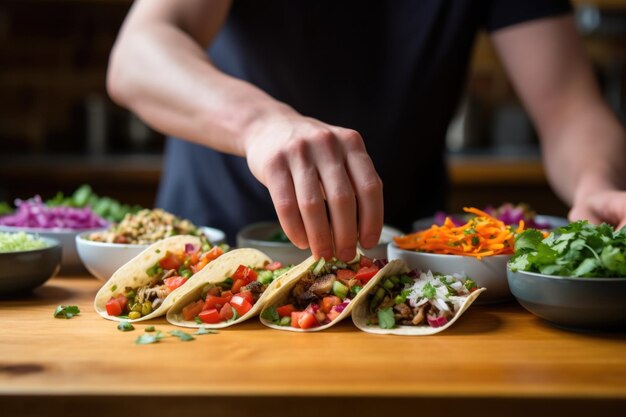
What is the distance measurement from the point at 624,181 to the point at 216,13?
123 cm

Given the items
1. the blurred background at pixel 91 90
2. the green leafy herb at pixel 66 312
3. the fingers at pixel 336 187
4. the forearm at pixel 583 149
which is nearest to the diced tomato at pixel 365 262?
the fingers at pixel 336 187

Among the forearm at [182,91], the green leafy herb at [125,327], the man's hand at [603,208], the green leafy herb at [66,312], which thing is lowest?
the green leafy herb at [66,312]

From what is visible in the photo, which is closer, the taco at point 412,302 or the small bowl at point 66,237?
the taco at point 412,302

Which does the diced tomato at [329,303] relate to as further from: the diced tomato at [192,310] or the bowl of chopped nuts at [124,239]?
the bowl of chopped nuts at [124,239]

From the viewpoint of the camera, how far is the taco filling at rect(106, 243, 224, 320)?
133 centimetres

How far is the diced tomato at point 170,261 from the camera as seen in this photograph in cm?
146

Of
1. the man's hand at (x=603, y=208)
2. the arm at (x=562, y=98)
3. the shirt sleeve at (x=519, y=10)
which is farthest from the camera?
the shirt sleeve at (x=519, y=10)

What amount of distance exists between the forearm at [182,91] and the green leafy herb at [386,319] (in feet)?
1.51

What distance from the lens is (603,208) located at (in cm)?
166

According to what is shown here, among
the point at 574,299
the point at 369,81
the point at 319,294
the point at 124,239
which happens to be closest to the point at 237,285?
the point at 319,294

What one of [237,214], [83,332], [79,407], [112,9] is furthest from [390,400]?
[112,9]

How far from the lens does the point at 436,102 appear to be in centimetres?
241

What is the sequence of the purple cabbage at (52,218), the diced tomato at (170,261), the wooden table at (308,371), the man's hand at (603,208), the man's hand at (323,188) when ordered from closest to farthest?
1. the wooden table at (308,371)
2. the man's hand at (323,188)
3. the diced tomato at (170,261)
4. the man's hand at (603,208)
5. the purple cabbage at (52,218)

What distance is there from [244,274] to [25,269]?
0.45m
